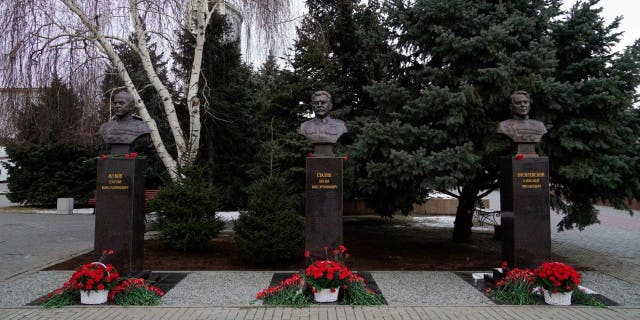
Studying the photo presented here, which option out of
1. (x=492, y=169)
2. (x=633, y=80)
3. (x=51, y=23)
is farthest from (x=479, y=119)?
(x=51, y=23)

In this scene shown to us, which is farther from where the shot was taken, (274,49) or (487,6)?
(274,49)

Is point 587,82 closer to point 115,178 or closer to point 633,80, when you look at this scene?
point 633,80

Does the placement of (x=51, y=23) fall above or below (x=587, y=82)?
above

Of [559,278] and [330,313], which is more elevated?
[559,278]

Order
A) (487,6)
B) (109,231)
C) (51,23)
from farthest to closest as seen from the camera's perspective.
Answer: (51,23), (487,6), (109,231)

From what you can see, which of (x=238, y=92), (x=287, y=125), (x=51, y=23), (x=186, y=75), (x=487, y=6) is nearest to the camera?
(x=487, y=6)

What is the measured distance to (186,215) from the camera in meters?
9.51

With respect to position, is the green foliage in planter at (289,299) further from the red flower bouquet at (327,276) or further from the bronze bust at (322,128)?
the bronze bust at (322,128)

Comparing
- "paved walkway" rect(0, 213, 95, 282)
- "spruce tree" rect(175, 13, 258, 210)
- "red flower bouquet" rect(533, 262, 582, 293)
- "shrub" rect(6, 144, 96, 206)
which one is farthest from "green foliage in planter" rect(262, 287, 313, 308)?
"shrub" rect(6, 144, 96, 206)

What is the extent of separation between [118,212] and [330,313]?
3565mm

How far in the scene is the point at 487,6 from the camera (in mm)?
8531

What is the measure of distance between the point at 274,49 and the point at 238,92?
29.5 feet

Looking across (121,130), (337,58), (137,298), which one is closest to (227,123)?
(337,58)

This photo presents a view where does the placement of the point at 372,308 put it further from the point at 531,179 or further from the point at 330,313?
the point at 531,179
